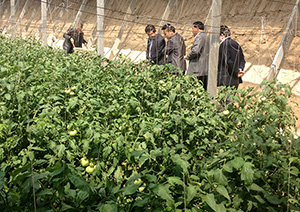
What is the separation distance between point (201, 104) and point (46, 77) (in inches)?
67.0

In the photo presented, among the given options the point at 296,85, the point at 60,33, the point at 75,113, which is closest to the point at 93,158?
the point at 75,113

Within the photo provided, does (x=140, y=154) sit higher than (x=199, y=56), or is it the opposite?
(x=199, y=56)

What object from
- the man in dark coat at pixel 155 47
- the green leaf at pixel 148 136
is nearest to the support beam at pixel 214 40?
the man in dark coat at pixel 155 47

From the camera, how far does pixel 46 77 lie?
396 cm

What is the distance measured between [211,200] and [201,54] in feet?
13.1

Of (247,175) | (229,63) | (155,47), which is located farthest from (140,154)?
(155,47)

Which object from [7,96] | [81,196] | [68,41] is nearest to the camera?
[81,196]

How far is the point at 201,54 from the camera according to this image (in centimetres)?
557

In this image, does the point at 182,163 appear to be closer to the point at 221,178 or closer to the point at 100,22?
the point at 221,178

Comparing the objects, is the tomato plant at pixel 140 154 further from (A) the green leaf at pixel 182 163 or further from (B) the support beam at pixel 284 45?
(B) the support beam at pixel 284 45

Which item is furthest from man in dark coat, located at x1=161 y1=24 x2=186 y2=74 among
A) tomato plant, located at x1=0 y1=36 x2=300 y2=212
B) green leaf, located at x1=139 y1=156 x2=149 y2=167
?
green leaf, located at x1=139 y1=156 x2=149 y2=167

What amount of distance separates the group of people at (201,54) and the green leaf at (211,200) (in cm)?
298

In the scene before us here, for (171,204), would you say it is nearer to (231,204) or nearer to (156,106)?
(231,204)

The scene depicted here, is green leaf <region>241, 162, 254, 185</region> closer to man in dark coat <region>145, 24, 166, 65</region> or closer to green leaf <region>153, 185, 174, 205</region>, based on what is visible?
green leaf <region>153, 185, 174, 205</region>
